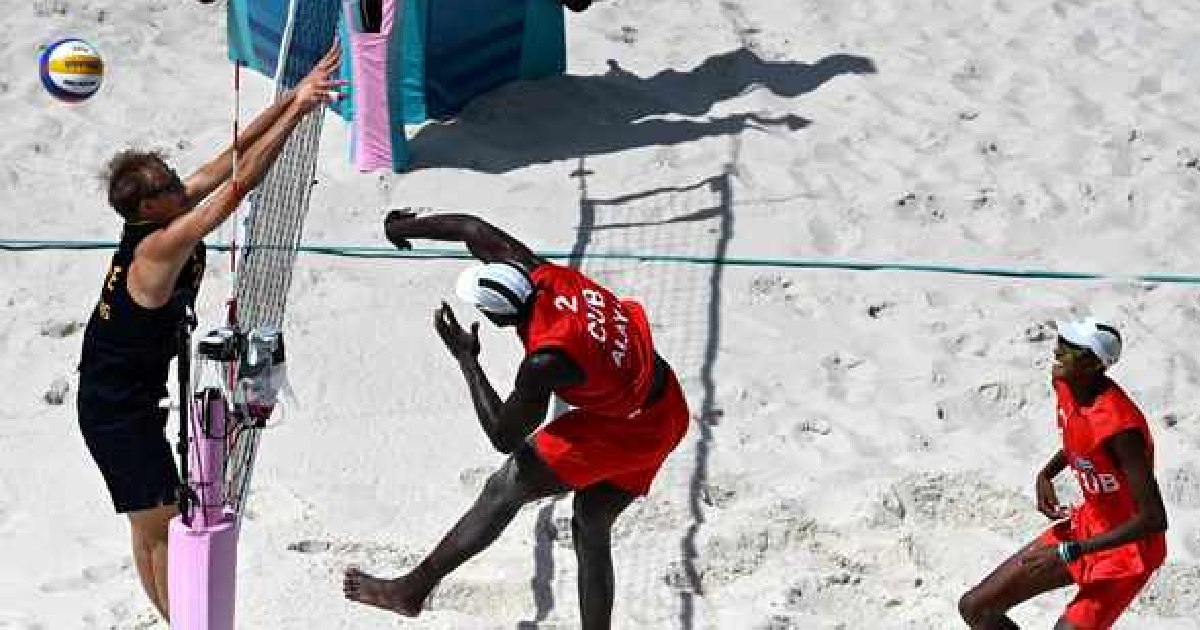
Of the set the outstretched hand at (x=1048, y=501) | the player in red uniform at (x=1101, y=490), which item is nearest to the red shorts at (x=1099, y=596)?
the player in red uniform at (x=1101, y=490)

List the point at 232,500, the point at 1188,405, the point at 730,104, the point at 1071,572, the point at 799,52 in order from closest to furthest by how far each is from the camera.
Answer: the point at 1071,572, the point at 232,500, the point at 1188,405, the point at 730,104, the point at 799,52

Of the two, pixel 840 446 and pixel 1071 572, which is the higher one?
pixel 1071 572

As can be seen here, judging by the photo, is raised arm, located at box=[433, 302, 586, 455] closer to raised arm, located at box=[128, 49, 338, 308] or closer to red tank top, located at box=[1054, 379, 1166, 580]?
raised arm, located at box=[128, 49, 338, 308]

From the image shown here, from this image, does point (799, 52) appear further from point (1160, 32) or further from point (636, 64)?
point (1160, 32)

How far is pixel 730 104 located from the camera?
8.27m

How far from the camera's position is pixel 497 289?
4.15 m

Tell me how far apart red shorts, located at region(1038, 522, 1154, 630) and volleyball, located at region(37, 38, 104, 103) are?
115 inches

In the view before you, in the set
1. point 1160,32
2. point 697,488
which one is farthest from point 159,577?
point 1160,32

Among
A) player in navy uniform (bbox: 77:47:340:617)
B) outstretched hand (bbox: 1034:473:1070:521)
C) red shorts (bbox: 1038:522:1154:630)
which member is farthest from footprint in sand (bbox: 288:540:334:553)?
red shorts (bbox: 1038:522:1154:630)

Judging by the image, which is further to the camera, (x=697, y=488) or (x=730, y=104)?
(x=730, y=104)

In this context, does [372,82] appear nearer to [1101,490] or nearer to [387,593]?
[387,593]

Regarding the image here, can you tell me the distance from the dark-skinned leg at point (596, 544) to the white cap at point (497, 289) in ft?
2.05

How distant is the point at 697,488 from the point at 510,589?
0.84 meters

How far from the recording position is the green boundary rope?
6879mm
